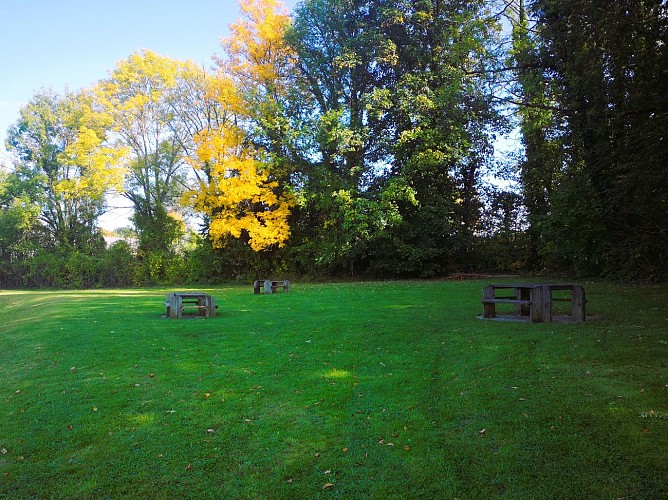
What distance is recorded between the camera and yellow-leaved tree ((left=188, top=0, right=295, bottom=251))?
71.4 feet

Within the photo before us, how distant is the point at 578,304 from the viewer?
25.1 feet

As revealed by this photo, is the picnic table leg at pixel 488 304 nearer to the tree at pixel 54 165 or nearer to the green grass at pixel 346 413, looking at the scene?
the green grass at pixel 346 413

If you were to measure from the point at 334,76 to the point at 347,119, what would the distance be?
2.67 metres

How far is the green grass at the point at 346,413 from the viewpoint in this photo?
110 inches

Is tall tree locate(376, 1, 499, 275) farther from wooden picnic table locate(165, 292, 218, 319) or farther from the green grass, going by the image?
the green grass

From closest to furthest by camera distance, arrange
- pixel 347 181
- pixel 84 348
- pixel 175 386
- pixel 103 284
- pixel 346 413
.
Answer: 1. pixel 346 413
2. pixel 175 386
3. pixel 84 348
4. pixel 347 181
5. pixel 103 284

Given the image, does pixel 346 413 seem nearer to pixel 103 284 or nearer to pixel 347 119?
pixel 347 119

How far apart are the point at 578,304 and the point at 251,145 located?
18374 millimetres

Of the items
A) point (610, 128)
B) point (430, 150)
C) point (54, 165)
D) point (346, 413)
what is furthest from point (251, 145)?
point (346, 413)

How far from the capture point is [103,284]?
28609mm

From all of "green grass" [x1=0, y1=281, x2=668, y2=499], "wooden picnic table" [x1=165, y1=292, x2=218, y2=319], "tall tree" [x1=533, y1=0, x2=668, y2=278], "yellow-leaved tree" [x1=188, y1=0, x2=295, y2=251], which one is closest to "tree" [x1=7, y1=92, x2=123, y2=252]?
"yellow-leaved tree" [x1=188, y1=0, x2=295, y2=251]

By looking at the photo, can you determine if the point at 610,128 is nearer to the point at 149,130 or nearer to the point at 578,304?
the point at 578,304

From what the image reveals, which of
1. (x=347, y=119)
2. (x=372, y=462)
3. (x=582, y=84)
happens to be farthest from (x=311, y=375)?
(x=347, y=119)

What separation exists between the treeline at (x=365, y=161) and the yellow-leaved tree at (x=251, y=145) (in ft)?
0.29
